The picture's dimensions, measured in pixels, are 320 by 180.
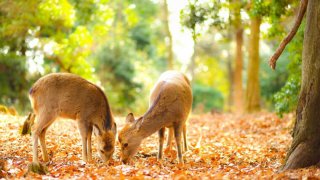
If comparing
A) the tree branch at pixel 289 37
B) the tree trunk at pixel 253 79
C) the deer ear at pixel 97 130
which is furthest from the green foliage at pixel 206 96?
the tree branch at pixel 289 37

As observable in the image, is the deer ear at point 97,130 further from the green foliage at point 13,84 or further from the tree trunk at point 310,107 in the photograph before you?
the green foliage at point 13,84

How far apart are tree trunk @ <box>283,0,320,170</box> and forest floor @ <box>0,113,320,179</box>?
0.95 ft

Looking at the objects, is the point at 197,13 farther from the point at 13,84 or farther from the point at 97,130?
the point at 13,84

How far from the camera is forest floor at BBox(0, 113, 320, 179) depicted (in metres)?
8.34

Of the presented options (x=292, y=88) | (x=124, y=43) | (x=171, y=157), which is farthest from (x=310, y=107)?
(x=124, y=43)

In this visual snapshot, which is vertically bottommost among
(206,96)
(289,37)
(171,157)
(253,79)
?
(206,96)

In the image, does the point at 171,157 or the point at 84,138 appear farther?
the point at 171,157

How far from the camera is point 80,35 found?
2178cm

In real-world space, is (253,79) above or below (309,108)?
below

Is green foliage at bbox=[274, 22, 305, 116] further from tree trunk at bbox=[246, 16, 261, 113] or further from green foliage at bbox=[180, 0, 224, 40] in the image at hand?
tree trunk at bbox=[246, 16, 261, 113]

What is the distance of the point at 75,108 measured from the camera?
404 inches

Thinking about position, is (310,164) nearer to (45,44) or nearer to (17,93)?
(45,44)

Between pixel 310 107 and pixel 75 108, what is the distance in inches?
177

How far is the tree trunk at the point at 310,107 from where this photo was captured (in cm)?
818
